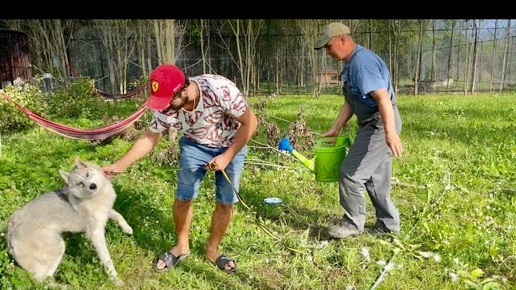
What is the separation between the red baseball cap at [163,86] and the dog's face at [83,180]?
0.75m

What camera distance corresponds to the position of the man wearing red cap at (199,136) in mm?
2842

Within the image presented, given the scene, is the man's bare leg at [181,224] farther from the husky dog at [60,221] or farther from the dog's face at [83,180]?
the dog's face at [83,180]

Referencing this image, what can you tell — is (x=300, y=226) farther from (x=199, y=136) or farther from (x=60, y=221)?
(x=60, y=221)

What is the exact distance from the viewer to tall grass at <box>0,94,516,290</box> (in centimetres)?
326

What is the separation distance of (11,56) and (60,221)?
1250 cm

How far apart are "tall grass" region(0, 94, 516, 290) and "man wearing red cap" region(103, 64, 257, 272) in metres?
0.26

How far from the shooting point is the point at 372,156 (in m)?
3.66

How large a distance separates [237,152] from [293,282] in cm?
100

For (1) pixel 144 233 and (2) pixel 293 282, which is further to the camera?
(1) pixel 144 233

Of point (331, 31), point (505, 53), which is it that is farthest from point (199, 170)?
point (505, 53)

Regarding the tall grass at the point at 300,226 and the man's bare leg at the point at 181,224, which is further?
the man's bare leg at the point at 181,224

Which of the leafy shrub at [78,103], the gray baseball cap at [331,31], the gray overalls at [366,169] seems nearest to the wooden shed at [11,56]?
the leafy shrub at [78,103]

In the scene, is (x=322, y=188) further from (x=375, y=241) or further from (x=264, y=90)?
(x=264, y=90)
